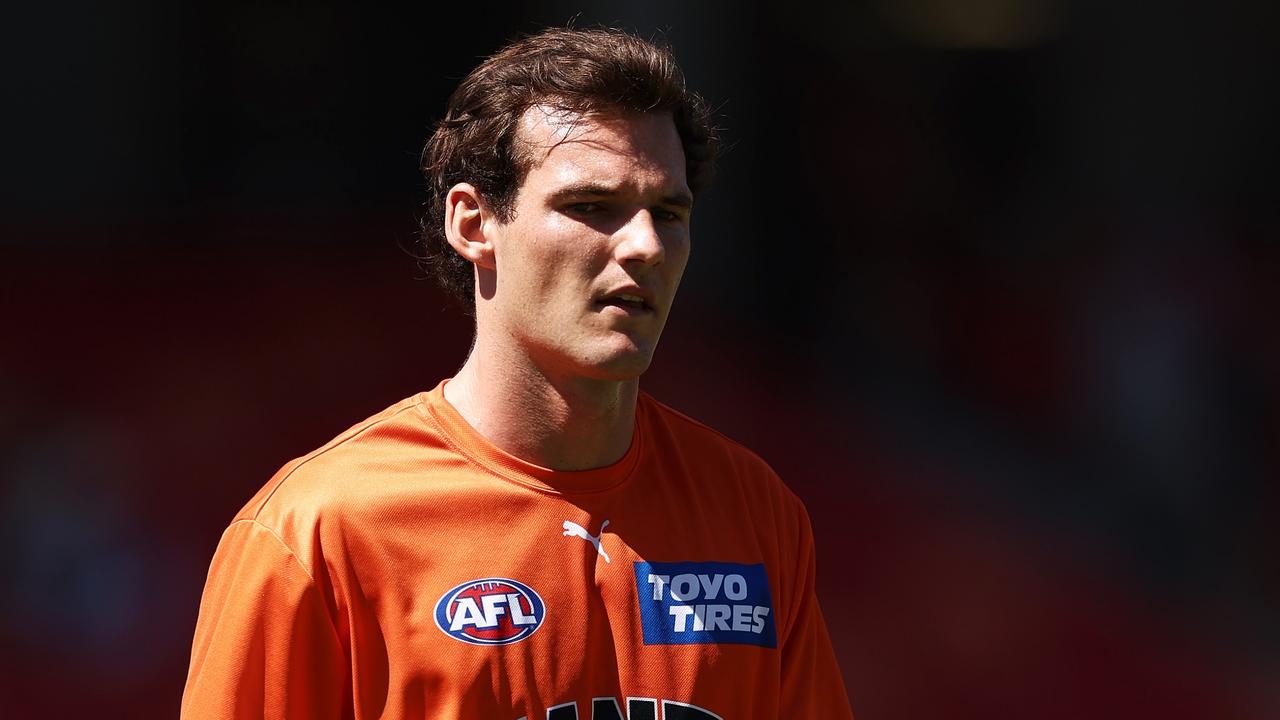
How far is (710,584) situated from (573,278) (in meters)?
0.39

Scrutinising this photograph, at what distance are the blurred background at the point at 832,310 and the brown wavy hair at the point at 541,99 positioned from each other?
4.04 ft

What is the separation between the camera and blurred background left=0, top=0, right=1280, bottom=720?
8.72 feet

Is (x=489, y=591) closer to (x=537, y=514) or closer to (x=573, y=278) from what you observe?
(x=537, y=514)

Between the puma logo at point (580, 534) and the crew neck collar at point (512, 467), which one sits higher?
the crew neck collar at point (512, 467)

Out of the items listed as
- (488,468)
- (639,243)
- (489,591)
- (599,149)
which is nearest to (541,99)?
(599,149)

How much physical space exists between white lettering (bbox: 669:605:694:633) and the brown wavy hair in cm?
48

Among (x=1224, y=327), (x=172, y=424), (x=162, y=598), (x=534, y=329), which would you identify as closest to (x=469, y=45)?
(x=172, y=424)

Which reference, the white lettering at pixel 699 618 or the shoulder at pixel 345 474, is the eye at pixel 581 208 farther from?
the white lettering at pixel 699 618

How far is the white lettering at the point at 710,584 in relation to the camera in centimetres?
149

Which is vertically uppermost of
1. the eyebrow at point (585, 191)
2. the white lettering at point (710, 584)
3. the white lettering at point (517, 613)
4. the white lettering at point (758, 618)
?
the eyebrow at point (585, 191)

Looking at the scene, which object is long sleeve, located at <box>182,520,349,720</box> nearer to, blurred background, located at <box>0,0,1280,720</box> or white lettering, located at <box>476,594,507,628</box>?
white lettering, located at <box>476,594,507,628</box>

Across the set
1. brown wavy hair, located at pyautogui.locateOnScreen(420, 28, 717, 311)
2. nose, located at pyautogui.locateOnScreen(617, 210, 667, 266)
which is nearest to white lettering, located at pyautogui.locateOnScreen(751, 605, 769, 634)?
nose, located at pyautogui.locateOnScreen(617, 210, 667, 266)

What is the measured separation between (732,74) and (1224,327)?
135 centimetres

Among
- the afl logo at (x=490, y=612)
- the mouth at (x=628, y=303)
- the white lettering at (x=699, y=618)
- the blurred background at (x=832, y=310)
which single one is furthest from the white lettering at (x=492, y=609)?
the blurred background at (x=832, y=310)
